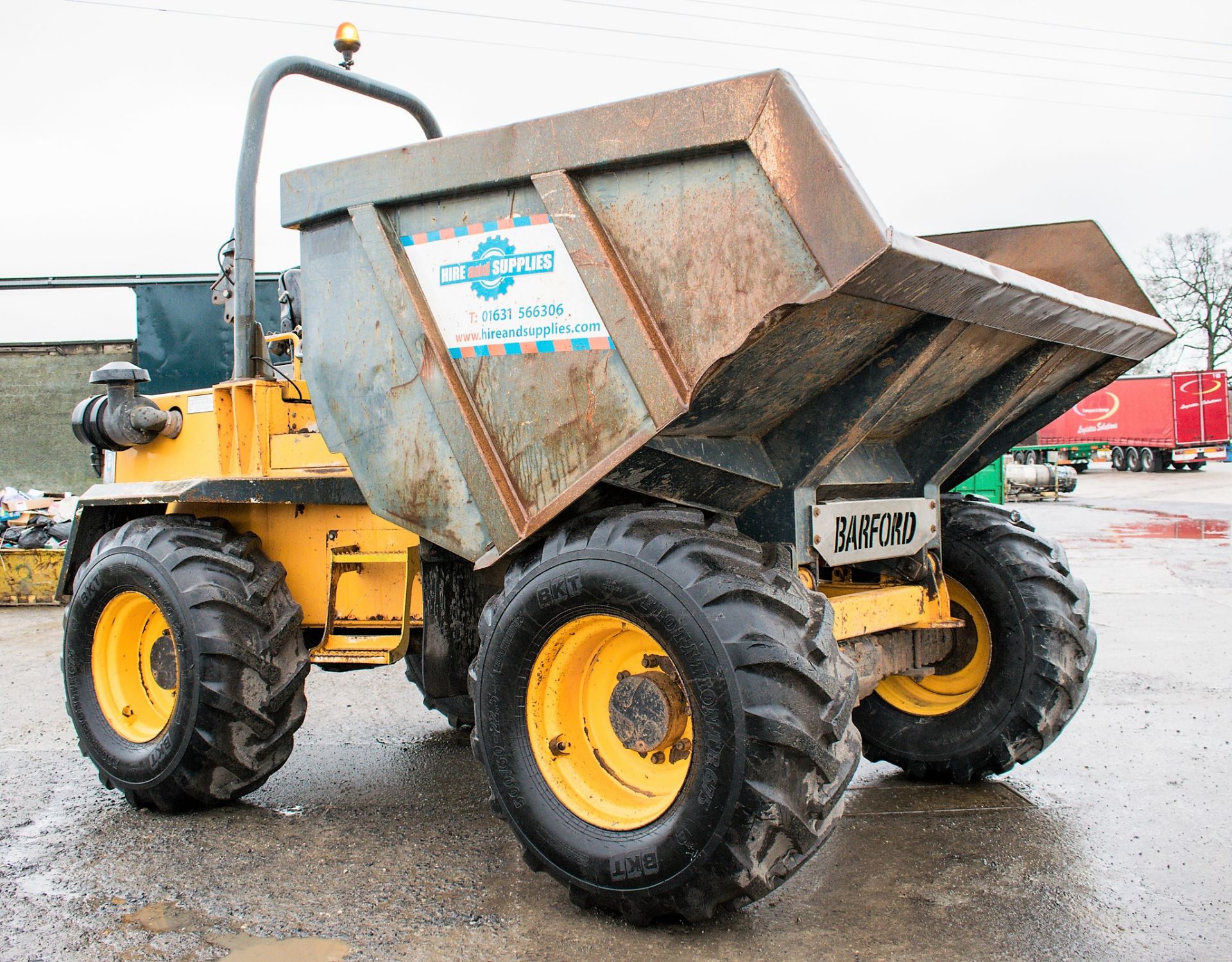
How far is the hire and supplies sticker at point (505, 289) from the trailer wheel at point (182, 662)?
62.6 inches

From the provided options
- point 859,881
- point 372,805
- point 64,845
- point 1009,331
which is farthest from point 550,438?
point 64,845

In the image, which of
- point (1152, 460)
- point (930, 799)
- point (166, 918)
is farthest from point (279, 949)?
point (1152, 460)

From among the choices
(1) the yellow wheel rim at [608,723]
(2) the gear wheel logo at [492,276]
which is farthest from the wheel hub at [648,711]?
(2) the gear wheel logo at [492,276]

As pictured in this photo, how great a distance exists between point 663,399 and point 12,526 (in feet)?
36.2

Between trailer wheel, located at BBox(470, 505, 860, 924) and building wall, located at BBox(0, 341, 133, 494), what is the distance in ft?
47.9

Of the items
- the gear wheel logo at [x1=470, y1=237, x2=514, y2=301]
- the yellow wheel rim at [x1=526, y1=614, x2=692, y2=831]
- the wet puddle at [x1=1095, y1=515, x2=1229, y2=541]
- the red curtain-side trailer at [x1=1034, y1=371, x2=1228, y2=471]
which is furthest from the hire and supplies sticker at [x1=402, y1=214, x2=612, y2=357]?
the red curtain-side trailer at [x1=1034, y1=371, x2=1228, y2=471]

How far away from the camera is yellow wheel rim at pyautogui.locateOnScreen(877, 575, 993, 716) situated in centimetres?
462

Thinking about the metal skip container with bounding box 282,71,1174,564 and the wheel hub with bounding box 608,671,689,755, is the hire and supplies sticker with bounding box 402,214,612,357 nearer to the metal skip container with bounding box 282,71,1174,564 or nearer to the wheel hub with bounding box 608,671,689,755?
the metal skip container with bounding box 282,71,1174,564

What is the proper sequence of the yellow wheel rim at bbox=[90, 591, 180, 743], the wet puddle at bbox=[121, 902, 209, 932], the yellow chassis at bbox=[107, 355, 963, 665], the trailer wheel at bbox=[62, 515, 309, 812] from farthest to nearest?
the yellow wheel rim at bbox=[90, 591, 180, 743]
the yellow chassis at bbox=[107, 355, 963, 665]
the trailer wheel at bbox=[62, 515, 309, 812]
the wet puddle at bbox=[121, 902, 209, 932]

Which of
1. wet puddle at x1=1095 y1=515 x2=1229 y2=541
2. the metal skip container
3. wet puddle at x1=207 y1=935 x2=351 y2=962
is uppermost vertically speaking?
the metal skip container

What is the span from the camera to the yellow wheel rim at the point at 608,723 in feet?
10.8

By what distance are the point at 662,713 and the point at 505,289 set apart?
1409mm

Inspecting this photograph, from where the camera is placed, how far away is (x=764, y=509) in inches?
146

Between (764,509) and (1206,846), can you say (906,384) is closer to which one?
(764,509)
